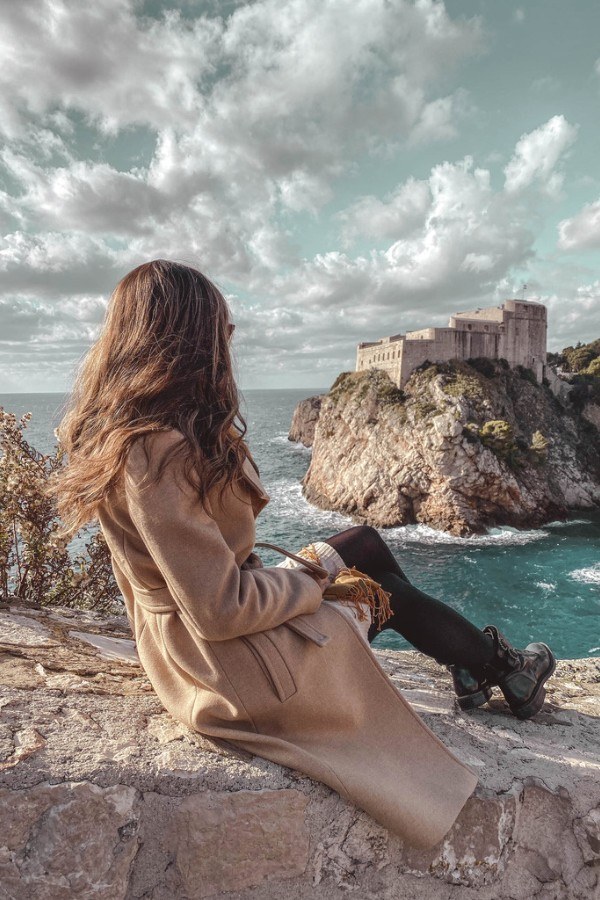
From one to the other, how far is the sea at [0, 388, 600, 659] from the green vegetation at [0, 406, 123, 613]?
10.3m

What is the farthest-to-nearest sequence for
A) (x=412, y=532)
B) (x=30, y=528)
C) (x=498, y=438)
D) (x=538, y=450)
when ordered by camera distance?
(x=538, y=450) → (x=498, y=438) → (x=412, y=532) → (x=30, y=528)

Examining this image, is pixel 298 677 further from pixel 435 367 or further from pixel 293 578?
pixel 435 367

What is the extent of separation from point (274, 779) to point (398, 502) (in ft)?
101

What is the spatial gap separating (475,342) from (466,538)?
62.6 ft

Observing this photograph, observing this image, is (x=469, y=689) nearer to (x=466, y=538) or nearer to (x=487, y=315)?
(x=466, y=538)

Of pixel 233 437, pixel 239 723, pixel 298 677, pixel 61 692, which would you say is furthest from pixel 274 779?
pixel 233 437

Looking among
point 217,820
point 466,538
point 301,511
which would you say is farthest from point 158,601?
point 301,511

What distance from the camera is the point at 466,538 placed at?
29.0 metres

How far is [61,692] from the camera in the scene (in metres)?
2.22

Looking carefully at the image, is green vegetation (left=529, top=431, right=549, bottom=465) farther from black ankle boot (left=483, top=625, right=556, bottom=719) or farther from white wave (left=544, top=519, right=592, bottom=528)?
black ankle boot (left=483, top=625, right=556, bottom=719)

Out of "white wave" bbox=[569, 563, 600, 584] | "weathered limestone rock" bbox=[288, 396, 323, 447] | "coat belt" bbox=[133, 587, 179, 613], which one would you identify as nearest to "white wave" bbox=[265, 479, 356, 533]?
"white wave" bbox=[569, 563, 600, 584]

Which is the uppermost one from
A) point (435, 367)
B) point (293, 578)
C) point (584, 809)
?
point (435, 367)

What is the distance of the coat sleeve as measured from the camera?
5.60ft

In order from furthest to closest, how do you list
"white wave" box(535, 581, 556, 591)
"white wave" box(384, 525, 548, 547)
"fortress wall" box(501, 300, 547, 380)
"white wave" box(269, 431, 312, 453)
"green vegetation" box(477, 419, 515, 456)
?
"white wave" box(269, 431, 312, 453)
"fortress wall" box(501, 300, 547, 380)
"green vegetation" box(477, 419, 515, 456)
"white wave" box(384, 525, 548, 547)
"white wave" box(535, 581, 556, 591)
